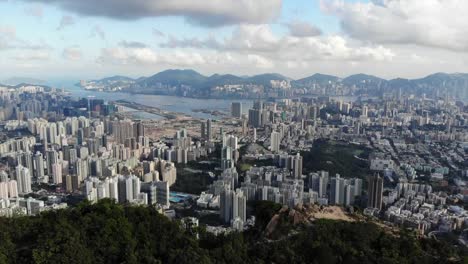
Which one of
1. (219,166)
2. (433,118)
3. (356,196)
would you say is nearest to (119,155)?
(219,166)

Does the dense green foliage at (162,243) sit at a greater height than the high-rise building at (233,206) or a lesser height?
greater

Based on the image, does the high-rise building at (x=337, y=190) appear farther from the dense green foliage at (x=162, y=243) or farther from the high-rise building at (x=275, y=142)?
the high-rise building at (x=275, y=142)

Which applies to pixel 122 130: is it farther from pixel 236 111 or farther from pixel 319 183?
pixel 236 111

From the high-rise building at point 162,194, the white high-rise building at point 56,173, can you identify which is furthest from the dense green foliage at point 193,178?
the white high-rise building at point 56,173

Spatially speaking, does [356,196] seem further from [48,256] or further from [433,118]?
[433,118]

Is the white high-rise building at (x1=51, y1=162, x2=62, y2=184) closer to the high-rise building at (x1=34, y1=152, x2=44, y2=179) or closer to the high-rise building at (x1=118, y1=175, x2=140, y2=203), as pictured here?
the high-rise building at (x1=34, y1=152, x2=44, y2=179)

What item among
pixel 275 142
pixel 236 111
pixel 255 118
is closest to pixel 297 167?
pixel 275 142

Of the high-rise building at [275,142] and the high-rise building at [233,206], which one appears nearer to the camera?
the high-rise building at [233,206]
